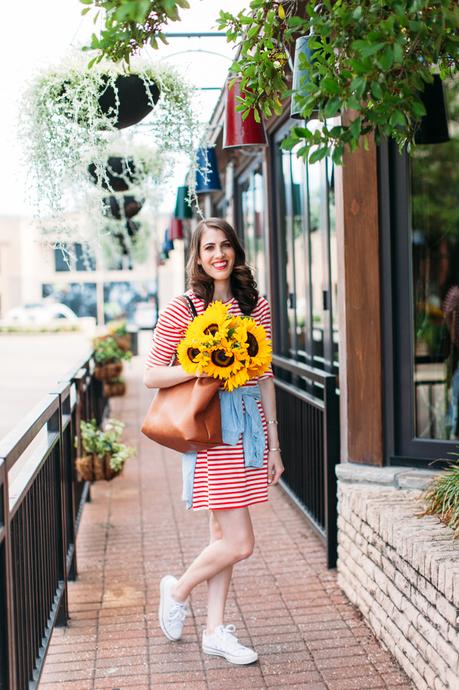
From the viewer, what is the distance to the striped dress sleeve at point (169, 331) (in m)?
3.07

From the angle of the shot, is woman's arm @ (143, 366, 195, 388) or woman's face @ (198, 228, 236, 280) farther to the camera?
woman's face @ (198, 228, 236, 280)

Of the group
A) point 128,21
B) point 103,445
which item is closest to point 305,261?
point 103,445

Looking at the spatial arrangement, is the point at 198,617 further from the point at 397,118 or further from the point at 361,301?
the point at 397,118

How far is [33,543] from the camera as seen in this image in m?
2.85

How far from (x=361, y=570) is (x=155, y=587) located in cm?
113

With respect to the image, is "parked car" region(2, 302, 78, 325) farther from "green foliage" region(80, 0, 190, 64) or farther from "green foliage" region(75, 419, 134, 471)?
"green foliage" region(80, 0, 190, 64)

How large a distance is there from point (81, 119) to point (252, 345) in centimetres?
135

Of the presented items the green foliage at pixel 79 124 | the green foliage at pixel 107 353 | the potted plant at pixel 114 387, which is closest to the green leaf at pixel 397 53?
the green foliage at pixel 79 124

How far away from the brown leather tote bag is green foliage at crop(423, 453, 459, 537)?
924 millimetres

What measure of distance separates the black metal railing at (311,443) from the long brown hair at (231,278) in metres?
1.15

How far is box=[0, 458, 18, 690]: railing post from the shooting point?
7.29 feet

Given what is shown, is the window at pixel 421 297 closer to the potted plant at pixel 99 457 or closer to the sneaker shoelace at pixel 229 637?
the sneaker shoelace at pixel 229 637

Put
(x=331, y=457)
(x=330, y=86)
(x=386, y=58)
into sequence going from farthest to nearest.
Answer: (x=331, y=457)
(x=330, y=86)
(x=386, y=58)

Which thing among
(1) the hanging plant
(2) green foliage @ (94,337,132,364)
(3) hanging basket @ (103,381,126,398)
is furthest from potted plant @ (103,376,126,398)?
(1) the hanging plant
